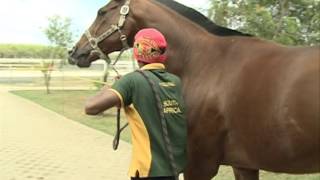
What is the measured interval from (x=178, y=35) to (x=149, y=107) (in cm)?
115

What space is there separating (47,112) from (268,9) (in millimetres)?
8938

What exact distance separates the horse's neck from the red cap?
894 millimetres

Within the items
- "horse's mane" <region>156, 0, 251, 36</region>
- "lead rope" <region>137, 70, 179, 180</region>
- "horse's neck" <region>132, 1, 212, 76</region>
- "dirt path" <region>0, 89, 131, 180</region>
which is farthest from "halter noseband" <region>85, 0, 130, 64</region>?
"dirt path" <region>0, 89, 131, 180</region>

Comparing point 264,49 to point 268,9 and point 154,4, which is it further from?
point 268,9

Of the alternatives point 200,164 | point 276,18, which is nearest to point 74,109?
point 276,18

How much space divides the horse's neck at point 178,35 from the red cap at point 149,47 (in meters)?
0.89

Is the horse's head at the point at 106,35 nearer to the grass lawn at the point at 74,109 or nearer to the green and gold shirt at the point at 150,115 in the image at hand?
the green and gold shirt at the point at 150,115

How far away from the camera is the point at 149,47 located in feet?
10.9

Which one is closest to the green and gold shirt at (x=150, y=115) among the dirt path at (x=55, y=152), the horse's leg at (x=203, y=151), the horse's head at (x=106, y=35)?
the horse's leg at (x=203, y=151)

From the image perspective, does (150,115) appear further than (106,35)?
No

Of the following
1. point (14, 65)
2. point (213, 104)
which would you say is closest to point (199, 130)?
point (213, 104)

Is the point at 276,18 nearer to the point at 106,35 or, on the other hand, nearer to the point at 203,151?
the point at 106,35

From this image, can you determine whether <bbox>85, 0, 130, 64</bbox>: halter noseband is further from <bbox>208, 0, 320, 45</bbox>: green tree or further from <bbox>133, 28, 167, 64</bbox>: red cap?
<bbox>208, 0, 320, 45</bbox>: green tree

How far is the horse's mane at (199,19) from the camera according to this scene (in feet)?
13.7
